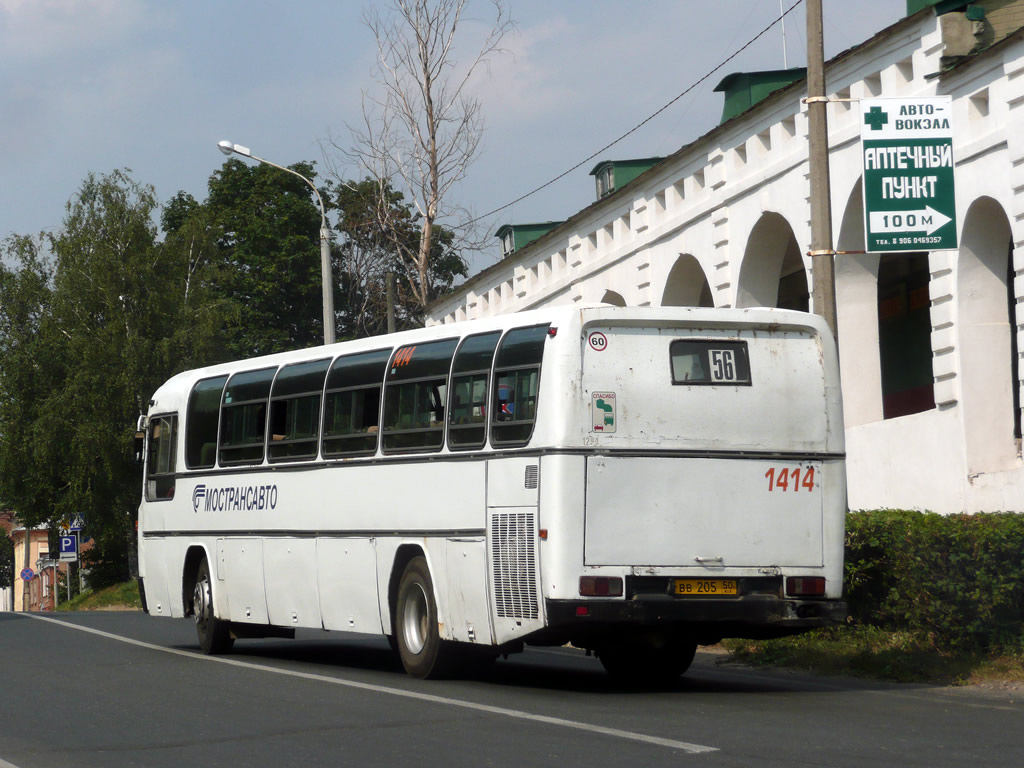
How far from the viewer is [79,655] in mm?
18219

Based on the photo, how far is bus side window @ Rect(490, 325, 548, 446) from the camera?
12.8m

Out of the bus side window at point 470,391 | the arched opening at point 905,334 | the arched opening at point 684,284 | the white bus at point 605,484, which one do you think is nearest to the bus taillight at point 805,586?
the white bus at point 605,484

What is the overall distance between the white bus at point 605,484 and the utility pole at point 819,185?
3016mm

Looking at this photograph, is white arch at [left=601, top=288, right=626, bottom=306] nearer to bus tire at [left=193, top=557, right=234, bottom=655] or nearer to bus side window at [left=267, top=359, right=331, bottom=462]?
bus tire at [left=193, top=557, right=234, bottom=655]

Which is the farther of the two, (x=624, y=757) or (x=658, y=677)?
(x=658, y=677)

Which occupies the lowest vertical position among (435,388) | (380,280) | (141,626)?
(141,626)

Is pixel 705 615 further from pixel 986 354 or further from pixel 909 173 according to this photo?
pixel 986 354

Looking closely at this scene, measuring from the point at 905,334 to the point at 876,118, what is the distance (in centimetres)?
1279

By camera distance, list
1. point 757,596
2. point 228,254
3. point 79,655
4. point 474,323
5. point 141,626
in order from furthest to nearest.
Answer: point 228,254
point 141,626
point 79,655
point 474,323
point 757,596

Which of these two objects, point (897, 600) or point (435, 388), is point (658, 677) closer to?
point (897, 600)

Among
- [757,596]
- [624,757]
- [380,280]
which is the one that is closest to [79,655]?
[757,596]

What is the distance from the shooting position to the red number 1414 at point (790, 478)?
12.9 metres

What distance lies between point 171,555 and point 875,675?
8900 mm

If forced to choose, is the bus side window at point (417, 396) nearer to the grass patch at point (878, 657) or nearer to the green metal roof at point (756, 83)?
the grass patch at point (878, 657)
